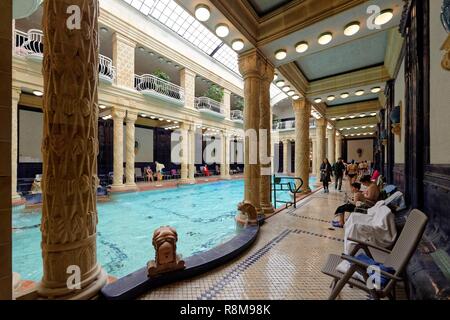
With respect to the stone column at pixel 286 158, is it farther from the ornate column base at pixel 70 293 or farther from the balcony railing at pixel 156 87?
the ornate column base at pixel 70 293

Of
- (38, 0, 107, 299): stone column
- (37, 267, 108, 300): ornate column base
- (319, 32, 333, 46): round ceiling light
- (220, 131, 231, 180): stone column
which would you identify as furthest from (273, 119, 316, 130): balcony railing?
(37, 267, 108, 300): ornate column base

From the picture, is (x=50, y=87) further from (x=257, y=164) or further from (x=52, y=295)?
(x=257, y=164)

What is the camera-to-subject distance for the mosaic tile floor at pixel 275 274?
2.24 m

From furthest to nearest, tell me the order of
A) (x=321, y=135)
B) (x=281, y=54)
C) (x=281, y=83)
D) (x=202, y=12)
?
(x=321, y=135)
(x=281, y=83)
(x=281, y=54)
(x=202, y=12)

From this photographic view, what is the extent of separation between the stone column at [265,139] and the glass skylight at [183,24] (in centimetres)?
463

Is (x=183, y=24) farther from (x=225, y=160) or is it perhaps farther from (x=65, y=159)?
(x=65, y=159)

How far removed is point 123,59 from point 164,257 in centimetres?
1051

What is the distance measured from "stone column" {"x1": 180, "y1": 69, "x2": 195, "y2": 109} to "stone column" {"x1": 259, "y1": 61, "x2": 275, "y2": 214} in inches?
363

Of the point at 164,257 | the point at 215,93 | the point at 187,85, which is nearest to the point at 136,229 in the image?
the point at 164,257

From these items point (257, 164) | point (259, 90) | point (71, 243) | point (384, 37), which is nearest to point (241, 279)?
point (71, 243)

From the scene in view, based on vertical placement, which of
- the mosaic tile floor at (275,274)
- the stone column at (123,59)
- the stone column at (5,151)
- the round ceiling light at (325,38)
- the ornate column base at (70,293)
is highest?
the stone column at (123,59)

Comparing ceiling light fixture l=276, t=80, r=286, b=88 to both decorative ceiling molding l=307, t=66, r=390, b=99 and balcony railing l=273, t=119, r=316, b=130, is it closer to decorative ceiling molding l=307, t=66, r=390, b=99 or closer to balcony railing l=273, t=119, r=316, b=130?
decorative ceiling molding l=307, t=66, r=390, b=99

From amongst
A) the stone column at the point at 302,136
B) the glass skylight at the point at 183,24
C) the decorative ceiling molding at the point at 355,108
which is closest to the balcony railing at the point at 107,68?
the glass skylight at the point at 183,24

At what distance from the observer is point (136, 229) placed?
5.34 m
